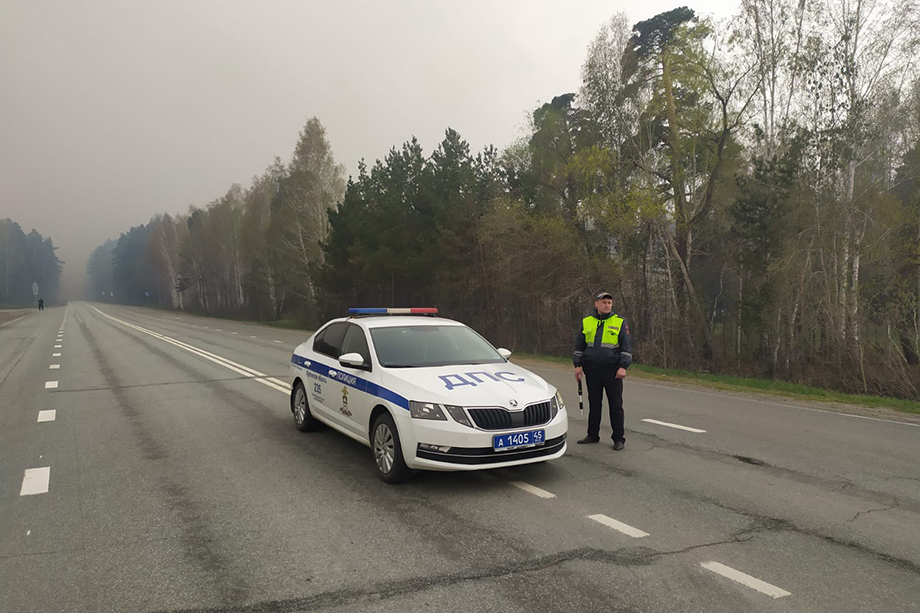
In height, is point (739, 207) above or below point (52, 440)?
above

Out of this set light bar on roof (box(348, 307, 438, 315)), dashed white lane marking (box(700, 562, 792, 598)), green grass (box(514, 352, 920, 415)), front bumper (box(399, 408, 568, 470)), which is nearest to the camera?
dashed white lane marking (box(700, 562, 792, 598))

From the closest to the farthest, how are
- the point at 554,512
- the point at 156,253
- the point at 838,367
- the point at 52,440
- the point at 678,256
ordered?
the point at 554,512
the point at 52,440
the point at 838,367
the point at 678,256
the point at 156,253

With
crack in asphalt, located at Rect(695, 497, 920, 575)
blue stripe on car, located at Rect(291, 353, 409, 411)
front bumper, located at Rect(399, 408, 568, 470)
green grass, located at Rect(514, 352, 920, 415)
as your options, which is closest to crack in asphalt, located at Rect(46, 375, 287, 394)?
blue stripe on car, located at Rect(291, 353, 409, 411)

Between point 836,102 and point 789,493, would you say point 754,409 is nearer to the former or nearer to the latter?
point 789,493

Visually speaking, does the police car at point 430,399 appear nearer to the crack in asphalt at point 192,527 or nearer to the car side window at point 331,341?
the car side window at point 331,341

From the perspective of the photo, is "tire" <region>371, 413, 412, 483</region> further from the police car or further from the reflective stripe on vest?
the reflective stripe on vest

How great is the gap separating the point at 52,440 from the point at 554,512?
21.8 feet

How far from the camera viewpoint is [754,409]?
1029 cm

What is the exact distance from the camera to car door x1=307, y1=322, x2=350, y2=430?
6.89 m

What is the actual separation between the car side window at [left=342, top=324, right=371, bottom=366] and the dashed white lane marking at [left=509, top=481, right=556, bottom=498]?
1.92 meters

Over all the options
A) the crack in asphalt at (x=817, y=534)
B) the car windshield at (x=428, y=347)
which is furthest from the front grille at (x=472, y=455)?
the crack in asphalt at (x=817, y=534)

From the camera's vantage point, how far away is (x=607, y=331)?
6922 millimetres

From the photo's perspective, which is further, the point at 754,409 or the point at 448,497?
the point at 754,409

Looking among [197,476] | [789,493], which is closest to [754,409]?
[789,493]
